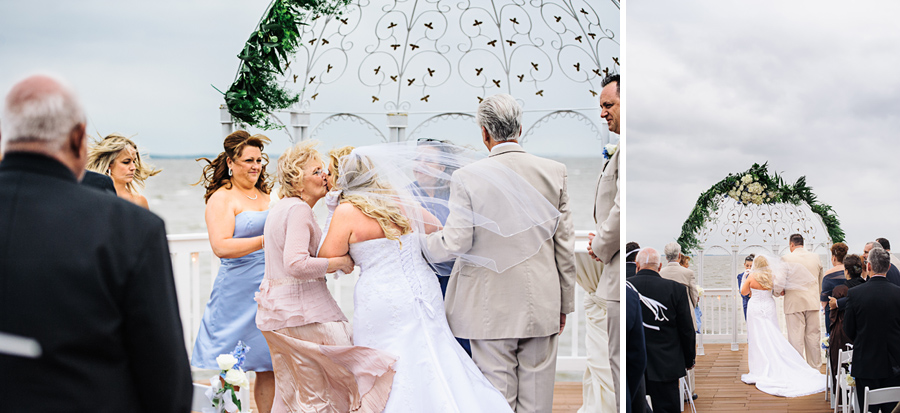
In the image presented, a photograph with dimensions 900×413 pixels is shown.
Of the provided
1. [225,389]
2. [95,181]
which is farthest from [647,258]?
[95,181]

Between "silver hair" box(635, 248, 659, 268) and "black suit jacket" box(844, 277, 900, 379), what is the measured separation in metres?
0.83

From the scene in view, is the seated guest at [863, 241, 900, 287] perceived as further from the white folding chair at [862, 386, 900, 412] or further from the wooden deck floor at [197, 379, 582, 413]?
the wooden deck floor at [197, 379, 582, 413]

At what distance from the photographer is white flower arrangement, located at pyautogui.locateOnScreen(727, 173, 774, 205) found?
7.49ft

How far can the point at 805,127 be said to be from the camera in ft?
7.55

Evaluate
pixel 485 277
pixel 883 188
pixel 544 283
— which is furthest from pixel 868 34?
pixel 485 277

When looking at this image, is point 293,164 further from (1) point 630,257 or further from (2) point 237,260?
(1) point 630,257

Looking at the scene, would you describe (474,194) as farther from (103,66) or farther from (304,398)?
(103,66)

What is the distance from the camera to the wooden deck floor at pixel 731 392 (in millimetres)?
2309

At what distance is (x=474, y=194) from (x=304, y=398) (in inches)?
43.9

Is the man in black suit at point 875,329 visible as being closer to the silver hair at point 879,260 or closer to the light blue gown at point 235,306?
the silver hair at point 879,260

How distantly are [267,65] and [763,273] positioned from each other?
117 inches

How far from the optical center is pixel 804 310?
2340 millimetres

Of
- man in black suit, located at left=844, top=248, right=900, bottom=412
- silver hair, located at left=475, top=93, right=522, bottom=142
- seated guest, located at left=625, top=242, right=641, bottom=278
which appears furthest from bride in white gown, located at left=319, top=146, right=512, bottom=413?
man in black suit, located at left=844, top=248, right=900, bottom=412

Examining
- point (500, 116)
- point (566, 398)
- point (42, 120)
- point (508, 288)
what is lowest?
point (566, 398)
